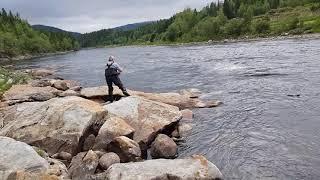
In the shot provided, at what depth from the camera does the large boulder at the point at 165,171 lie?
12.7 metres

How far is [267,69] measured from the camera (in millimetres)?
39750

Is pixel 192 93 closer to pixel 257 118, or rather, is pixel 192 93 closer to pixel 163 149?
pixel 257 118

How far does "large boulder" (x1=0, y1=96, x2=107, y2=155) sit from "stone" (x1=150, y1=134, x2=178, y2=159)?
8.72ft

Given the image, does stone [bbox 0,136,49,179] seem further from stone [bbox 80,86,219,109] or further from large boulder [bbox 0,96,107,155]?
stone [bbox 80,86,219,109]

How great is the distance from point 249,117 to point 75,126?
31.8ft

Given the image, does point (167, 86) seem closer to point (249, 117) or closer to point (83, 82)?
point (83, 82)

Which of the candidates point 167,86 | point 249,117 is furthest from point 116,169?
point 167,86

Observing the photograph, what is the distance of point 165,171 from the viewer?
12961mm

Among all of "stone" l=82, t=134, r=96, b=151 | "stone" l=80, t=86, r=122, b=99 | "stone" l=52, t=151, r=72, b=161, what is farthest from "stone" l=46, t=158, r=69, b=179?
"stone" l=80, t=86, r=122, b=99

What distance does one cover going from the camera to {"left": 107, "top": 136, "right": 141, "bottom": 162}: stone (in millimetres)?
15977

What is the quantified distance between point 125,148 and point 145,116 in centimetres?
347

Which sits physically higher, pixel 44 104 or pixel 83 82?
pixel 44 104

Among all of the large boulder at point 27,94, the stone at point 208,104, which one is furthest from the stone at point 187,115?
the large boulder at point 27,94

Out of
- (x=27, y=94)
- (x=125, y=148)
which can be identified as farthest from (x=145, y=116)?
(x=27, y=94)
